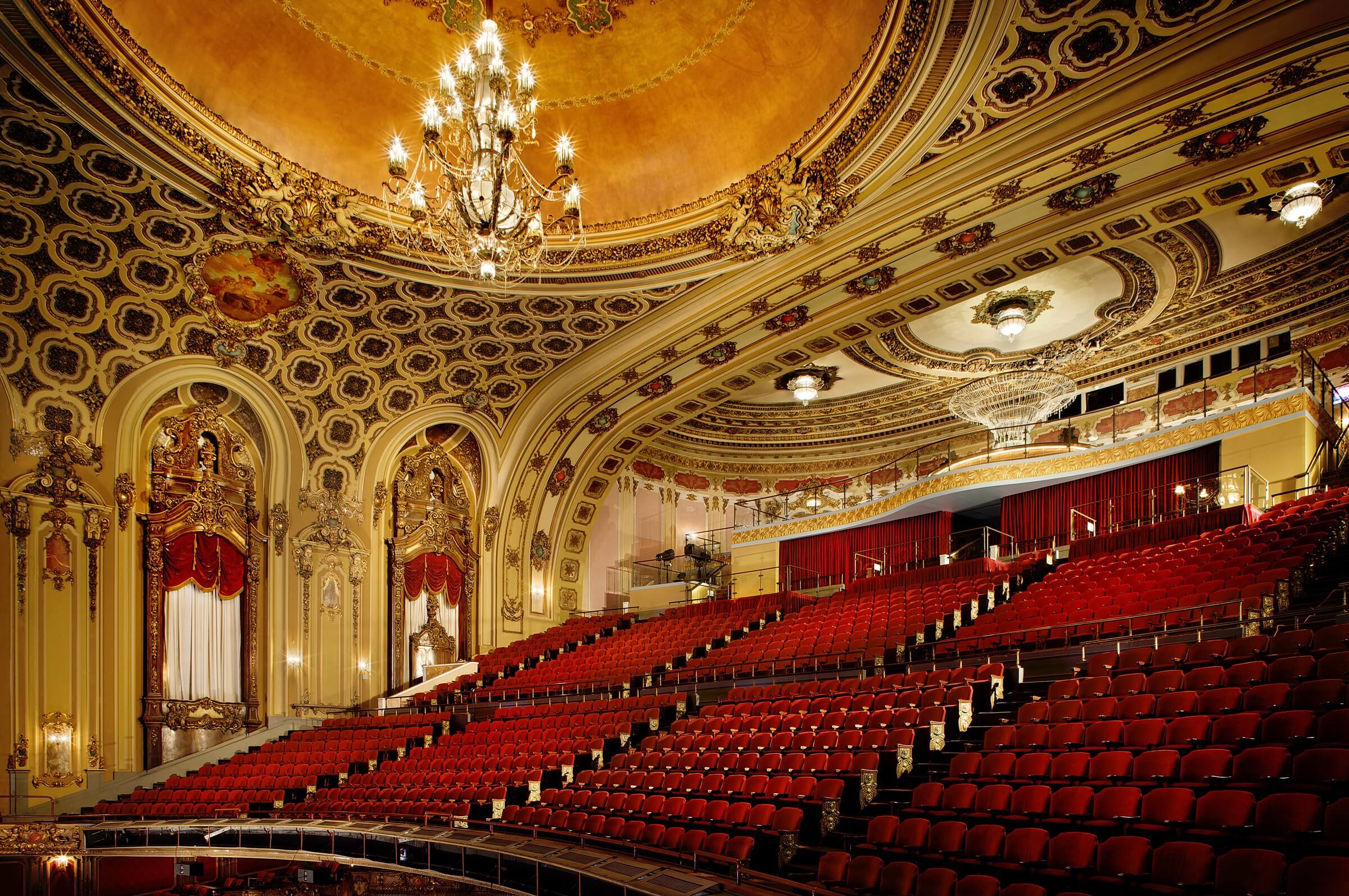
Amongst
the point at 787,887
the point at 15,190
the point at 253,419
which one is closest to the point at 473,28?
the point at 15,190

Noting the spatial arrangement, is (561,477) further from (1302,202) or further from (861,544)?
(1302,202)

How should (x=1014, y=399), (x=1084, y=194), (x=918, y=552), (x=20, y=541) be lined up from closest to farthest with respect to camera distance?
(x=1084, y=194), (x=20, y=541), (x=1014, y=399), (x=918, y=552)

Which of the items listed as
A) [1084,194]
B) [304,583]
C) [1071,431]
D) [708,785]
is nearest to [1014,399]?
[1071,431]

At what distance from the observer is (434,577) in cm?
1478

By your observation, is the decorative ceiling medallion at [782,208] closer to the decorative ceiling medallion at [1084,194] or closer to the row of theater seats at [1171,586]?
the decorative ceiling medallion at [1084,194]

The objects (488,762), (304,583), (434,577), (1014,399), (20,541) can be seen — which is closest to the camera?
(488,762)

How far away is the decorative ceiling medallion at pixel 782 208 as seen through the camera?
10.2 meters

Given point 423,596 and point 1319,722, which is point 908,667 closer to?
point 1319,722

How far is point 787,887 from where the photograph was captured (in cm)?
467

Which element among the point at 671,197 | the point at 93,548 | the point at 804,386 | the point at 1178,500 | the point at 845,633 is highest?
the point at 671,197

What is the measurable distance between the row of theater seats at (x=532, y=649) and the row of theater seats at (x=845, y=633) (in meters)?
3.23

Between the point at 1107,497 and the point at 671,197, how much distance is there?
804 cm

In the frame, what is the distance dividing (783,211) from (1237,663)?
6.76 meters

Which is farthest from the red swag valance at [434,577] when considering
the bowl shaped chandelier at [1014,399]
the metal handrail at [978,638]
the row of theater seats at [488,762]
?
the bowl shaped chandelier at [1014,399]
